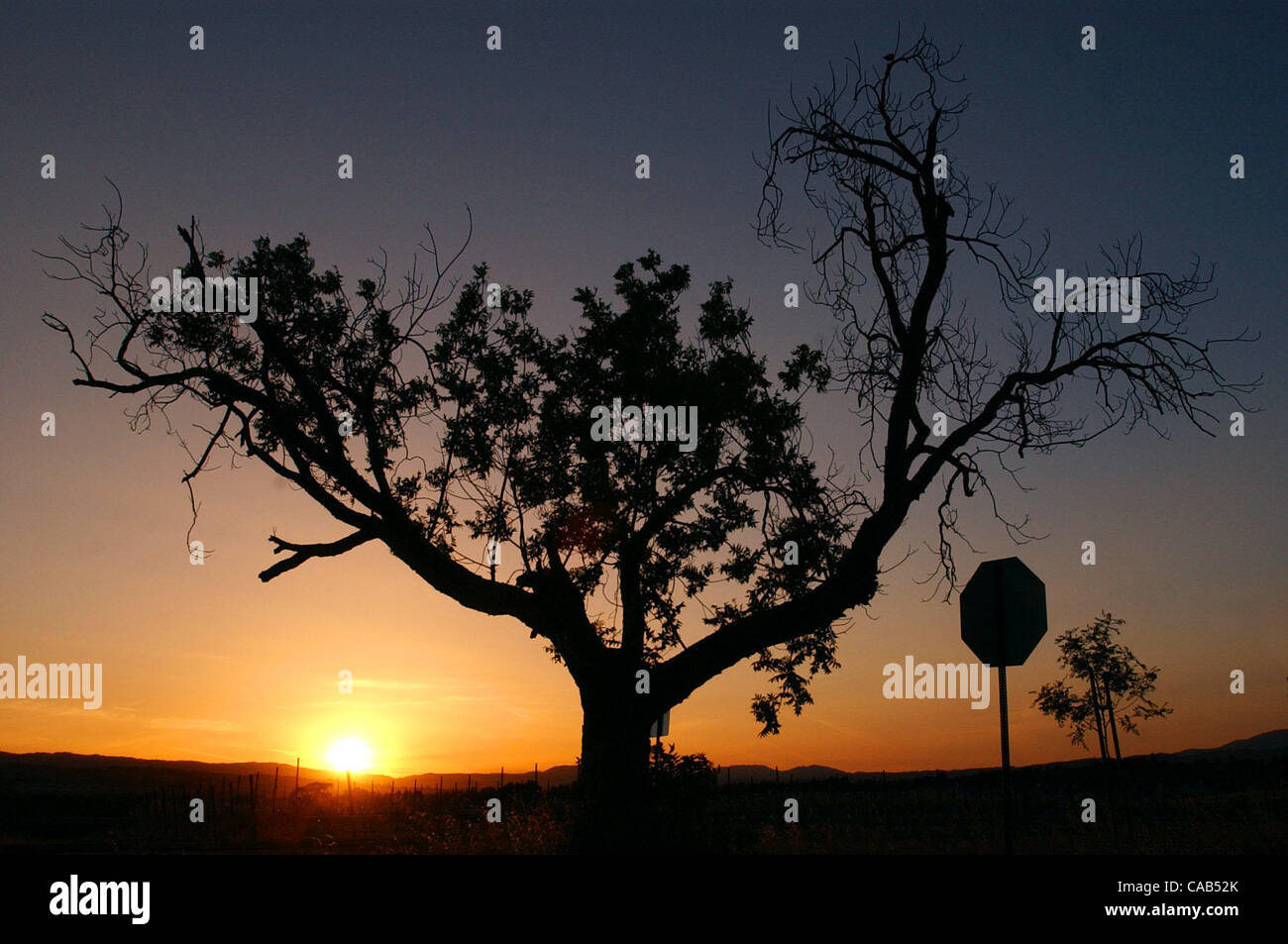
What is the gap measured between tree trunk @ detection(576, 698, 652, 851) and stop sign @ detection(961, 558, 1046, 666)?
6.30m

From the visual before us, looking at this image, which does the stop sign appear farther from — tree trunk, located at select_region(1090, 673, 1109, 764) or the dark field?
tree trunk, located at select_region(1090, 673, 1109, 764)

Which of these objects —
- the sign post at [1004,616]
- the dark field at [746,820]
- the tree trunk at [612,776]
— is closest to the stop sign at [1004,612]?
the sign post at [1004,616]

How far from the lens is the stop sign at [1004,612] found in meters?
10.4

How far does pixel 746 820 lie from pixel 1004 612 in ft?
74.1

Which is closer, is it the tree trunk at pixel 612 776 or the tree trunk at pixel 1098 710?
the tree trunk at pixel 612 776

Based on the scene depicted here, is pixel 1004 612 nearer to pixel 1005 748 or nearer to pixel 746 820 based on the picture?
pixel 1005 748

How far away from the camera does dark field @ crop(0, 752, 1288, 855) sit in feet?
50.6

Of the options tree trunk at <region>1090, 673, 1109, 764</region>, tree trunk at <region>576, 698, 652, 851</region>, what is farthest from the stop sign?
tree trunk at <region>1090, 673, 1109, 764</region>

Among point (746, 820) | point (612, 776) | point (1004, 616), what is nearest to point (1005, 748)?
point (1004, 616)

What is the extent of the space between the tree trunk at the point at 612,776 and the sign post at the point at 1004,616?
6.05 m

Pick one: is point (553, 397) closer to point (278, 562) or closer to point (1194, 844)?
point (278, 562)

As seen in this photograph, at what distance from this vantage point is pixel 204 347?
1518cm

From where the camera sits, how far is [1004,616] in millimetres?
10555

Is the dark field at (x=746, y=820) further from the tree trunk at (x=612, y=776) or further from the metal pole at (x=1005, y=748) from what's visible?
the metal pole at (x=1005, y=748)
